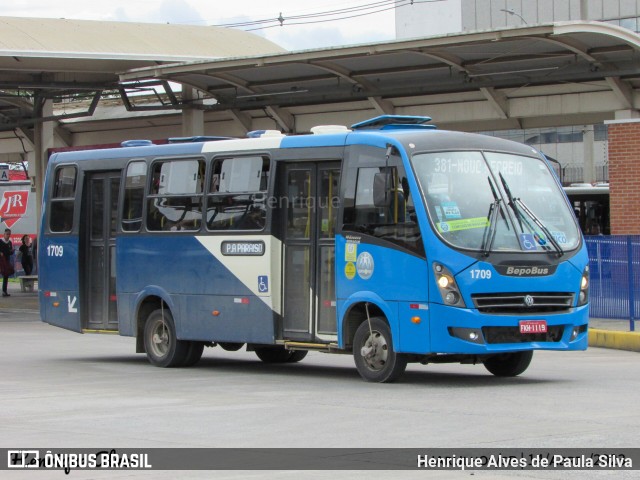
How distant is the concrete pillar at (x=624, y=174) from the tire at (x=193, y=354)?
40.1 feet

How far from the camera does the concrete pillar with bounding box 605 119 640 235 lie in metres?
26.7

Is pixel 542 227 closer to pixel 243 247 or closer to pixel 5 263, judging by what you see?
pixel 243 247

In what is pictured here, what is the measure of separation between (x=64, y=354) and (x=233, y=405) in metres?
8.58

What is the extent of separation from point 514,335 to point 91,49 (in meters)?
19.6

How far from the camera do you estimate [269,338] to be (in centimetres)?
1598

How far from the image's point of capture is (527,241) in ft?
47.4

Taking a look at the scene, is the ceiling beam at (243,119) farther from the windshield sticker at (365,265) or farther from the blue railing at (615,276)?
the windshield sticker at (365,265)

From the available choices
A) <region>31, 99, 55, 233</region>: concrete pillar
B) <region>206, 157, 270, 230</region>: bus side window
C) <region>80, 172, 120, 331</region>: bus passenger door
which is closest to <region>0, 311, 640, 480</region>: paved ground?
<region>80, 172, 120, 331</region>: bus passenger door

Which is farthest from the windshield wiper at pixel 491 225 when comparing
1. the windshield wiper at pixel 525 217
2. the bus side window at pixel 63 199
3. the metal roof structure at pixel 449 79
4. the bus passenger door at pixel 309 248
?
the metal roof structure at pixel 449 79

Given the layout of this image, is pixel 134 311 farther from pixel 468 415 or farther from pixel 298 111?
pixel 298 111

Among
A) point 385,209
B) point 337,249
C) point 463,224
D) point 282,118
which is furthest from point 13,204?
point 463,224

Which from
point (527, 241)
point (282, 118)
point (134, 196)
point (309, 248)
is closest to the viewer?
point (527, 241)

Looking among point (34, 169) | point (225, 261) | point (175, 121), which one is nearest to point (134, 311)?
point (225, 261)

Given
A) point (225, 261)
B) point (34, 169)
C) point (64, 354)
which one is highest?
point (34, 169)
